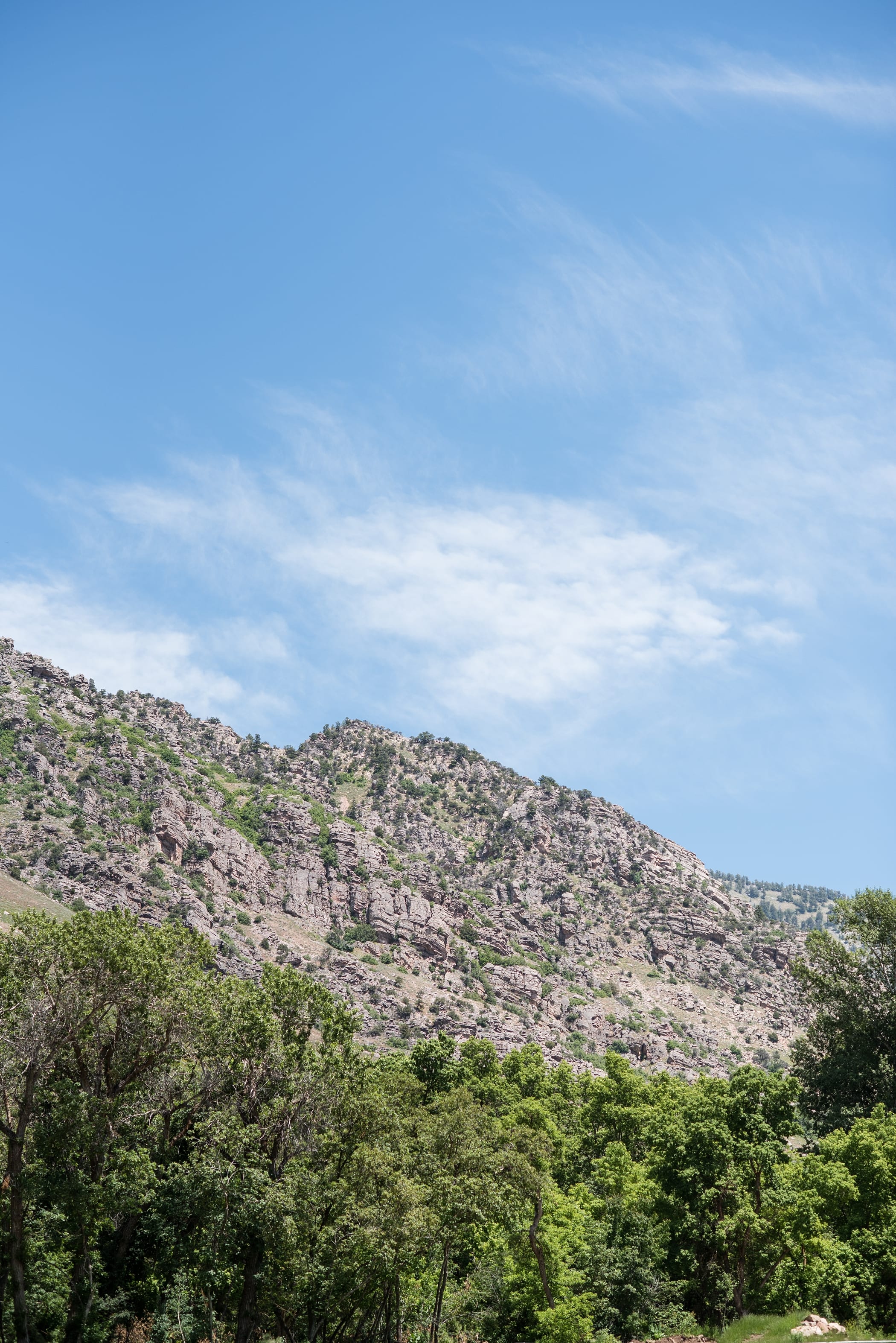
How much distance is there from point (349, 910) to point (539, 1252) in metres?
133

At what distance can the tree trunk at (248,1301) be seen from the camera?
3534cm

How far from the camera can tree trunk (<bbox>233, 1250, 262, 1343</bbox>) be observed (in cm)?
3534

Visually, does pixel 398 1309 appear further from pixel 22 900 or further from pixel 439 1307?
pixel 22 900

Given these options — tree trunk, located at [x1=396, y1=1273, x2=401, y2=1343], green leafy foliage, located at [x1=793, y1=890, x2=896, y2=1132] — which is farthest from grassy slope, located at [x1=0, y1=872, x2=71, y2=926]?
green leafy foliage, located at [x1=793, y1=890, x2=896, y2=1132]

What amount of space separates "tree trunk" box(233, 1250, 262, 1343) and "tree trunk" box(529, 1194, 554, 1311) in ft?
38.5

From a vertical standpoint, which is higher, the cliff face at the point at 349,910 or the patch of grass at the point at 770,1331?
the cliff face at the point at 349,910

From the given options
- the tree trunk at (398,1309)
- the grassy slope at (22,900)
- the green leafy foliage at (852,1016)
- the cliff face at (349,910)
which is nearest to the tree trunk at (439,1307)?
the tree trunk at (398,1309)

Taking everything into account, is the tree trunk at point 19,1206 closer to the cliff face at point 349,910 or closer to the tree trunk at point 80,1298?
the tree trunk at point 80,1298

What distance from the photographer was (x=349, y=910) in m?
170

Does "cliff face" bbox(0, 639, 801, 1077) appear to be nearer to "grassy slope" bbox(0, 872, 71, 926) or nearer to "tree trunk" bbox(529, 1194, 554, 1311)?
"grassy slope" bbox(0, 872, 71, 926)

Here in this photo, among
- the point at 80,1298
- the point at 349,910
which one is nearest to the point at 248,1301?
the point at 80,1298

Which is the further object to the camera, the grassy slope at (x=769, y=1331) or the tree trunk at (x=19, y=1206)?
the grassy slope at (x=769, y=1331)

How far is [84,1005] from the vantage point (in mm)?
34594

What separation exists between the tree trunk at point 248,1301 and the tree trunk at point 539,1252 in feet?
38.5
